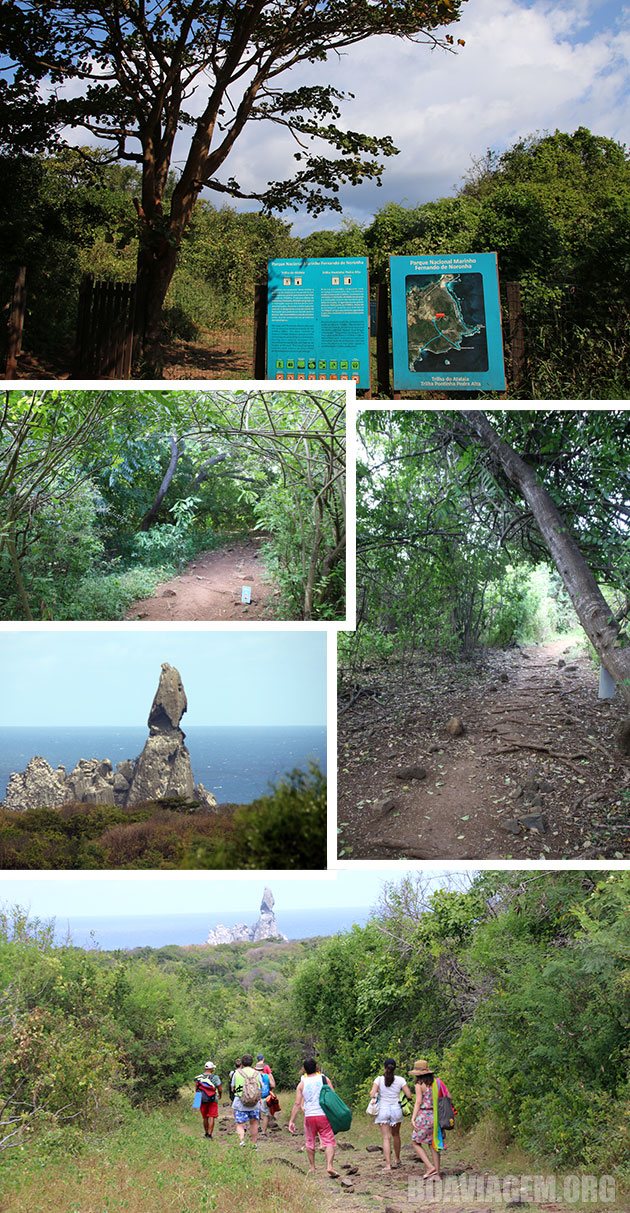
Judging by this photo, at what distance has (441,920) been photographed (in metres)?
10.9

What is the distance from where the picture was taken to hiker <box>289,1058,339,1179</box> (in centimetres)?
770

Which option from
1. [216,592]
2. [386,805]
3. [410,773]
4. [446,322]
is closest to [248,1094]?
[386,805]

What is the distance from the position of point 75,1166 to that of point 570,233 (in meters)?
14.6

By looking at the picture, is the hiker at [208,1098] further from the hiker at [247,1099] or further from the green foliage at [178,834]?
the green foliage at [178,834]

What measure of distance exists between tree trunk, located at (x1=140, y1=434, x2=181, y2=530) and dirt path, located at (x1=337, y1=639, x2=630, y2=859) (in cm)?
174

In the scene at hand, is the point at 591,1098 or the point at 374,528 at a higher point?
the point at 374,528

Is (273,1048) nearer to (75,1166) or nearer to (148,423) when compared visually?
(75,1166)

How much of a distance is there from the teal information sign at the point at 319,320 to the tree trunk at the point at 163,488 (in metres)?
3.14

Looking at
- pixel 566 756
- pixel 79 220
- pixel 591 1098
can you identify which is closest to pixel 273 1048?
pixel 591 1098

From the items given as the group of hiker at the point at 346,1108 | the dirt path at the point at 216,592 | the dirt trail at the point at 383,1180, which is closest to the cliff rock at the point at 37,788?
the dirt path at the point at 216,592

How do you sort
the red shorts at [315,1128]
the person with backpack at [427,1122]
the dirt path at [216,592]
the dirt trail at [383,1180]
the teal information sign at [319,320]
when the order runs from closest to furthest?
1. the dirt path at [216,592]
2. the dirt trail at [383,1180]
3. the red shorts at [315,1128]
4. the person with backpack at [427,1122]
5. the teal information sign at [319,320]

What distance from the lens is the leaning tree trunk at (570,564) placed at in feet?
22.6

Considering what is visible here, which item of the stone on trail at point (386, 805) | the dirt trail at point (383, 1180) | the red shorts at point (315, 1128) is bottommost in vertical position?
the dirt trail at point (383, 1180)

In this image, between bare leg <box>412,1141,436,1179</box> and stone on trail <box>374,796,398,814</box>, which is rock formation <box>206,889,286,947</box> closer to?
bare leg <box>412,1141,436,1179</box>
